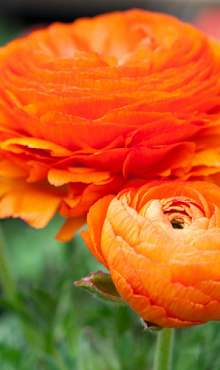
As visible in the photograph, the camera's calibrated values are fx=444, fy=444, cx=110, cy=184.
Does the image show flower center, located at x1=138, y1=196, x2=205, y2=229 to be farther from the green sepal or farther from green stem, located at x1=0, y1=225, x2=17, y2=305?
green stem, located at x1=0, y1=225, x2=17, y2=305

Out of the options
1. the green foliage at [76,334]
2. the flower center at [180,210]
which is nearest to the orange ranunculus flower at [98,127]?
the flower center at [180,210]

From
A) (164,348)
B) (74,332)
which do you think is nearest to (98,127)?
(164,348)

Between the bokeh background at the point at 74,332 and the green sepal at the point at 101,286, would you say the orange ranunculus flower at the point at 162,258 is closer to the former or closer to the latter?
the green sepal at the point at 101,286

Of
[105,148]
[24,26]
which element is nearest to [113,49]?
[105,148]

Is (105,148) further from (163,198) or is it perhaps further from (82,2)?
(82,2)

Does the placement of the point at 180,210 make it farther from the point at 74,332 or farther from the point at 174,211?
the point at 74,332
